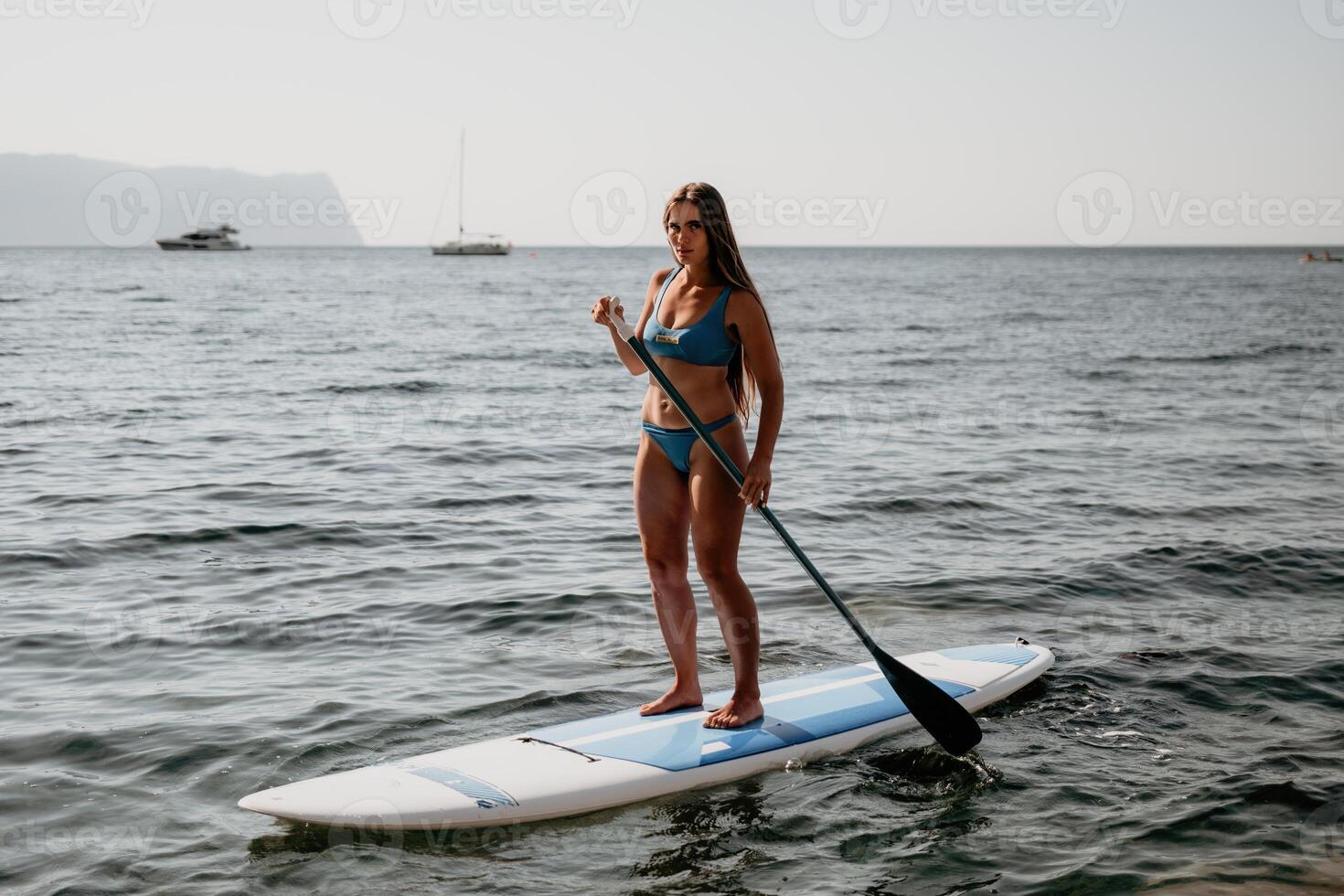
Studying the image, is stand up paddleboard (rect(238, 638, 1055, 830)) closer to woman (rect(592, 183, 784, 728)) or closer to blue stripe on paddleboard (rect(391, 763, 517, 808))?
blue stripe on paddleboard (rect(391, 763, 517, 808))

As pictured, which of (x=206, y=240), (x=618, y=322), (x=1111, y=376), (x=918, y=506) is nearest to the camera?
(x=618, y=322)

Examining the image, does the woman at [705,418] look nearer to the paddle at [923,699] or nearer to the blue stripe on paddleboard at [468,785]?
the paddle at [923,699]

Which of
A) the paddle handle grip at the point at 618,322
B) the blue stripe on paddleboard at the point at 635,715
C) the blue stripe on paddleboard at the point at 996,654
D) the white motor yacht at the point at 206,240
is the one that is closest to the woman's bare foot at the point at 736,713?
the blue stripe on paddleboard at the point at 635,715

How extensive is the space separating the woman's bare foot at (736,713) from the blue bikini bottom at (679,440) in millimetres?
1126

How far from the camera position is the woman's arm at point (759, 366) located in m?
4.58

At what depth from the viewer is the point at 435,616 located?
7324 millimetres

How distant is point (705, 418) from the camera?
4773 millimetres

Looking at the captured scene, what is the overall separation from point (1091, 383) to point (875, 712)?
17.9 metres

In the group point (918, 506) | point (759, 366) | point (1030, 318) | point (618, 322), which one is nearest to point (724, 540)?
point (759, 366)

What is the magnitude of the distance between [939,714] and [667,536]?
1.48 metres

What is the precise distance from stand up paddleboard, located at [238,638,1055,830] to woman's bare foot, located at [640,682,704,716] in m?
0.04

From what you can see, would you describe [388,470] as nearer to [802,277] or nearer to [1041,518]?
[1041,518]

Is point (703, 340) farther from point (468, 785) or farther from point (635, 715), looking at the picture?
point (468, 785)

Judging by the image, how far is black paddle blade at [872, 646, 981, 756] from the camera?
5137 mm
